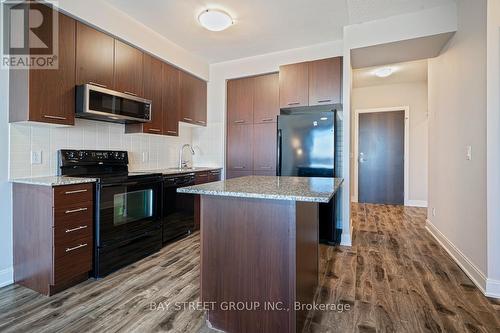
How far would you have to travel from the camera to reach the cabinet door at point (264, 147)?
3.76 meters

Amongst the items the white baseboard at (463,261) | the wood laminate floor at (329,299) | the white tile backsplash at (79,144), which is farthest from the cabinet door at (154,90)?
the white baseboard at (463,261)

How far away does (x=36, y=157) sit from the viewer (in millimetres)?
2270

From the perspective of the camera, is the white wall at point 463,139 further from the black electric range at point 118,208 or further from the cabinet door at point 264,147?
the black electric range at point 118,208

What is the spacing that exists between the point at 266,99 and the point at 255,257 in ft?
9.37

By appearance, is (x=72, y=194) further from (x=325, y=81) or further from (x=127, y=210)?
(x=325, y=81)

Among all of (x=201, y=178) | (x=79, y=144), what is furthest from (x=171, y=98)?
(x=79, y=144)

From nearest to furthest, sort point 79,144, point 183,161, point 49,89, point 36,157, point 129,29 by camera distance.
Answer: point 49,89 → point 36,157 → point 79,144 → point 129,29 → point 183,161

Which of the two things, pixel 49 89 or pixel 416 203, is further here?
pixel 416 203

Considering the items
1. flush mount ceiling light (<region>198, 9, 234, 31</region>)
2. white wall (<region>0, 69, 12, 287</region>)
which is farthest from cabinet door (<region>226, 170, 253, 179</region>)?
white wall (<region>0, 69, 12, 287</region>)

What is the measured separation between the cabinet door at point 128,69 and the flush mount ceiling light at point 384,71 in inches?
156

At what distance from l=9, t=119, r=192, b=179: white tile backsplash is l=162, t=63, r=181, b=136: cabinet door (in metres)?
0.33

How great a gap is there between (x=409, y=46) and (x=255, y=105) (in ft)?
6.76

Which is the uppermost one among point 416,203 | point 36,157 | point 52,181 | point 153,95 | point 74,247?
point 153,95

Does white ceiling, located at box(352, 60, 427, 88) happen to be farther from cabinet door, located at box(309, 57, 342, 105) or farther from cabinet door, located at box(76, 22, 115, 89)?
cabinet door, located at box(76, 22, 115, 89)
